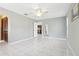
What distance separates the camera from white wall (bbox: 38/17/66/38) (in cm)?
908

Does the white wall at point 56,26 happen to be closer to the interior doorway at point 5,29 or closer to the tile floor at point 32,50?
the tile floor at point 32,50

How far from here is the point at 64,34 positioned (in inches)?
356

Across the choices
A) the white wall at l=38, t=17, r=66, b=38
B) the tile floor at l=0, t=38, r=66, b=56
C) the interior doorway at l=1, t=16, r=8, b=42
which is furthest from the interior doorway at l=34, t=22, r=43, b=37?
the tile floor at l=0, t=38, r=66, b=56

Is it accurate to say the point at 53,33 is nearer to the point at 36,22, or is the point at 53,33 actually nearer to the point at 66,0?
the point at 36,22

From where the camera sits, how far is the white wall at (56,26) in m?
9.08

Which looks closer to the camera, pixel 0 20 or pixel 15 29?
pixel 15 29

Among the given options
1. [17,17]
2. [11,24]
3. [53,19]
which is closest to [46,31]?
[53,19]

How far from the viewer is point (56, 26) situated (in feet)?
31.4

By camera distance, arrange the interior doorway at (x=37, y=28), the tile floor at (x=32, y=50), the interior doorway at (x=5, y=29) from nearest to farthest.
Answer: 1. the tile floor at (x=32, y=50)
2. the interior doorway at (x=5, y=29)
3. the interior doorway at (x=37, y=28)

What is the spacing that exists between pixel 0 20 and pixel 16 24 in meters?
1.75

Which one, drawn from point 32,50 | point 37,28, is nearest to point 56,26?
point 37,28

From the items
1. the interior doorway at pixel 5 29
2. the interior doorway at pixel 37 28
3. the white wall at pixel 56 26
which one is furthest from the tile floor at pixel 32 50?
the interior doorway at pixel 37 28

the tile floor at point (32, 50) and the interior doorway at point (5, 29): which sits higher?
the interior doorway at point (5, 29)

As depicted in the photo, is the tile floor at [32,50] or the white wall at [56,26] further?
the white wall at [56,26]
